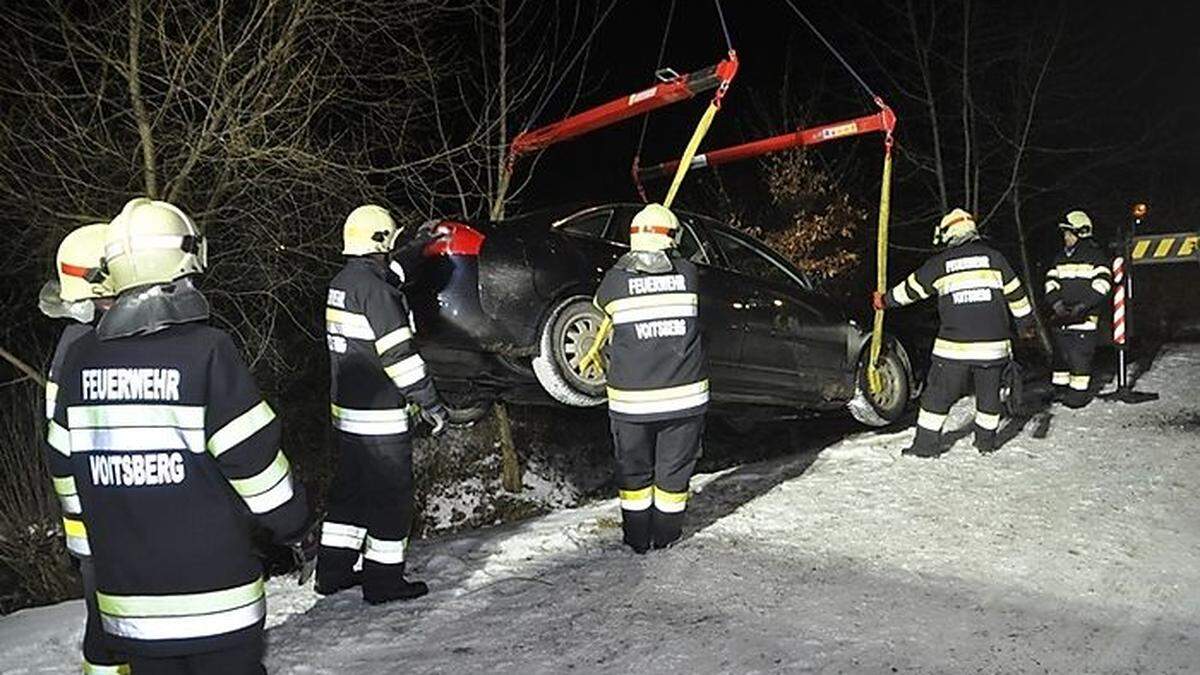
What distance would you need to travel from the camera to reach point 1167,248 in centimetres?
928

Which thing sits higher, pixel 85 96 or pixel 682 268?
pixel 85 96

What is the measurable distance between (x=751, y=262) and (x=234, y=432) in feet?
16.8

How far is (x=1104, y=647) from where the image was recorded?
4125mm

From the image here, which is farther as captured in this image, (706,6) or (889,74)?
(706,6)

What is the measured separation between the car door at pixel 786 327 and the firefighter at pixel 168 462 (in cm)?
465

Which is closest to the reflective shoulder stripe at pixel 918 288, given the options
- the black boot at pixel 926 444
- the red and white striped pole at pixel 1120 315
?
the black boot at pixel 926 444

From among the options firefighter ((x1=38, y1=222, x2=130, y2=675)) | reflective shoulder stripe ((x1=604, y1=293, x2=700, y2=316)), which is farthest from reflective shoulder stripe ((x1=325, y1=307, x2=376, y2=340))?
reflective shoulder stripe ((x1=604, y1=293, x2=700, y2=316))

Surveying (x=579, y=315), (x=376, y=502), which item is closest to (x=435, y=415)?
(x=376, y=502)

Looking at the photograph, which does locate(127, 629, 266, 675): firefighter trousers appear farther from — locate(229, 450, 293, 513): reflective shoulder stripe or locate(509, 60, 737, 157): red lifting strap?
locate(509, 60, 737, 157): red lifting strap

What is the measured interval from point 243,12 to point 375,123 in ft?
4.93

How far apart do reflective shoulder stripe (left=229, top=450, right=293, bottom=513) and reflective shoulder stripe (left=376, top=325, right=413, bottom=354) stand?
173cm

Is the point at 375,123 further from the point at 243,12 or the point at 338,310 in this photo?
the point at 338,310

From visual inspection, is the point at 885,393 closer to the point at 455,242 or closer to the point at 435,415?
the point at 455,242

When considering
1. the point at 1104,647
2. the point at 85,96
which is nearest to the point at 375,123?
the point at 85,96
